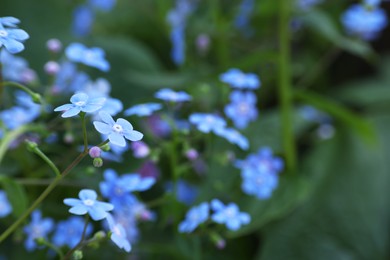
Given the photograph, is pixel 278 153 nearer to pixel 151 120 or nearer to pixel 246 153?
pixel 246 153

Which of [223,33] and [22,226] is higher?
[223,33]

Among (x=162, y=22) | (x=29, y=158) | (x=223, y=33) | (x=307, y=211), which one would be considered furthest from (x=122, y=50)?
(x=307, y=211)

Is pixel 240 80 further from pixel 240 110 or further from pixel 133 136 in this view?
pixel 133 136

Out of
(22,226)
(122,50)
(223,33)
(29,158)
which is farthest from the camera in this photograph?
(122,50)

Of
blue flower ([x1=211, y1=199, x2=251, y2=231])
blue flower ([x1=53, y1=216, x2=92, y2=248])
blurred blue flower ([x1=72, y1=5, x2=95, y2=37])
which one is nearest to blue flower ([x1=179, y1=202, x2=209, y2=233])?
blue flower ([x1=211, y1=199, x2=251, y2=231])

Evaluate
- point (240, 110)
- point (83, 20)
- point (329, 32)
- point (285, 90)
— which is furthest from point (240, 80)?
point (83, 20)
